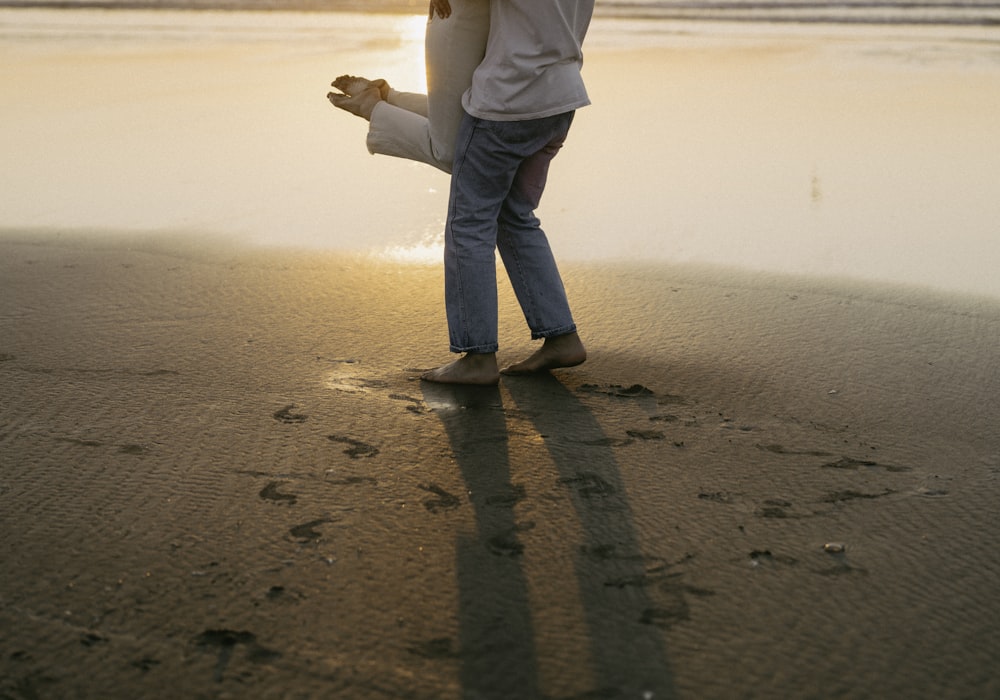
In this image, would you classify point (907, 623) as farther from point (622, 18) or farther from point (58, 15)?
point (58, 15)

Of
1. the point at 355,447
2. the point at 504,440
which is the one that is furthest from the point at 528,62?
the point at 355,447

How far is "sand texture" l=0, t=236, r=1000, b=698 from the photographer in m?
1.94

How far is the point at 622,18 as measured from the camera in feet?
43.7

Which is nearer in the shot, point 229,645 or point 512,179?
point 229,645

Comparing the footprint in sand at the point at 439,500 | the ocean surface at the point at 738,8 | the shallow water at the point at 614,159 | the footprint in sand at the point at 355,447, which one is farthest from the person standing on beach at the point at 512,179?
the ocean surface at the point at 738,8

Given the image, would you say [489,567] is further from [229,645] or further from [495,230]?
[495,230]

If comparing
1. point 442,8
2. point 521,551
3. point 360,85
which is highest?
point 442,8

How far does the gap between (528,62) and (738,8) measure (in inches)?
493

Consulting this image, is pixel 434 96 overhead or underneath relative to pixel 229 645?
overhead

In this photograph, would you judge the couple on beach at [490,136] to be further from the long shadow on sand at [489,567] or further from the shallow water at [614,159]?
the shallow water at [614,159]

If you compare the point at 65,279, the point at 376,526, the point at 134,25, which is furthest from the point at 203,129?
the point at 134,25

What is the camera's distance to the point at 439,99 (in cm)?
303

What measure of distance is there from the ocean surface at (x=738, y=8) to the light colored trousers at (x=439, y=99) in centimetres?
1088

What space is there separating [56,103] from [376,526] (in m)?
6.15
